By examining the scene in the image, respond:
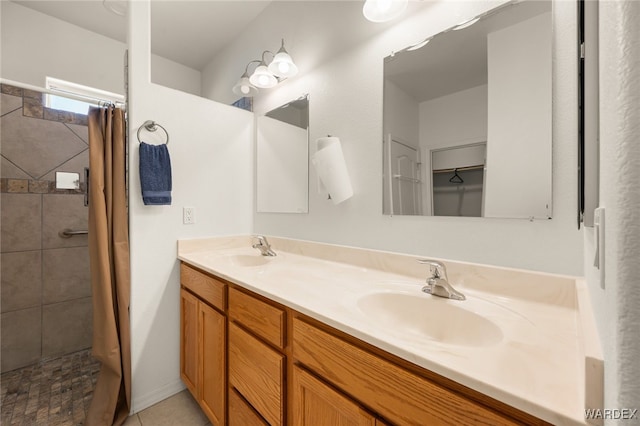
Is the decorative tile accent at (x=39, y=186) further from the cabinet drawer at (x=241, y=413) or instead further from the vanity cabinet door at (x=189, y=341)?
the cabinet drawer at (x=241, y=413)

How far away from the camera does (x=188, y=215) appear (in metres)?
1.73

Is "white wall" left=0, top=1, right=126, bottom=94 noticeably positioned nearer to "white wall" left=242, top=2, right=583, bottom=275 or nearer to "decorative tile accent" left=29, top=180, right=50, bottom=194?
"decorative tile accent" left=29, top=180, right=50, bottom=194

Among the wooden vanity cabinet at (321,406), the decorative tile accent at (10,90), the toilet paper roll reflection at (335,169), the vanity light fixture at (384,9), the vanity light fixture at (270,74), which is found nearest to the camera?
the wooden vanity cabinet at (321,406)

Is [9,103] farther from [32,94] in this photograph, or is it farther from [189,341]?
[189,341]

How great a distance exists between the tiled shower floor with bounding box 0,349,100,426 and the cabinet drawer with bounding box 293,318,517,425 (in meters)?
1.57

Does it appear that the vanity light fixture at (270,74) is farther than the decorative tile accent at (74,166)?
No

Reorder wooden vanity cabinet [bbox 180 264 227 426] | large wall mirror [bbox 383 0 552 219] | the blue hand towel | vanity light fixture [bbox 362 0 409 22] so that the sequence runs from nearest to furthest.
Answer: large wall mirror [bbox 383 0 552 219], vanity light fixture [bbox 362 0 409 22], wooden vanity cabinet [bbox 180 264 227 426], the blue hand towel

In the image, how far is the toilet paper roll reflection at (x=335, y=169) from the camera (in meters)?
1.40

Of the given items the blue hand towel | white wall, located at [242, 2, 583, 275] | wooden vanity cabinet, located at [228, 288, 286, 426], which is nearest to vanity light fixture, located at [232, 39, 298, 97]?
white wall, located at [242, 2, 583, 275]

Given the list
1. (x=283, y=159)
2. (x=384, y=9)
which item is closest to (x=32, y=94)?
(x=283, y=159)

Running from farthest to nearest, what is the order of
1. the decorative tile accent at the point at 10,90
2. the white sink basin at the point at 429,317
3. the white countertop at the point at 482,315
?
the decorative tile accent at the point at 10,90, the white sink basin at the point at 429,317, the white countertop at the point at 482,315

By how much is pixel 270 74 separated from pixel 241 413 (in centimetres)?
190

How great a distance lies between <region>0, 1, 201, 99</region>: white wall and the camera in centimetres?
199

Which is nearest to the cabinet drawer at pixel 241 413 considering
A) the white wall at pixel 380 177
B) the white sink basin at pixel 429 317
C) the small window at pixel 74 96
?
the white sink basin at pixel 429 317
